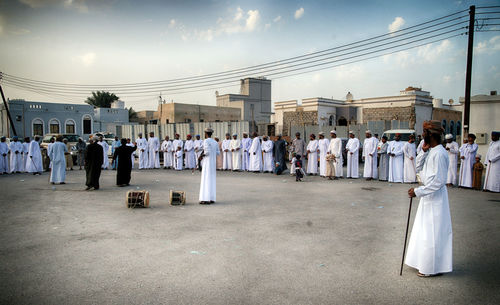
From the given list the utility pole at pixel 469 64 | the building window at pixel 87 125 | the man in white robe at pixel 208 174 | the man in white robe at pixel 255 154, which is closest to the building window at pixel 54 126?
the building window at pixel 87 125

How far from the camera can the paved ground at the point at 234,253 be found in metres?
3.71

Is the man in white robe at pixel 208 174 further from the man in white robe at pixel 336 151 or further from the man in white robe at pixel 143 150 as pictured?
the man in white robe at pixel 143 150

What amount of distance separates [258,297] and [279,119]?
102 feet

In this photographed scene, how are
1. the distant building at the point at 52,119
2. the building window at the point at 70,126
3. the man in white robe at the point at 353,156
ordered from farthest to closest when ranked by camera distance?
the building window at the point at 70,126
the distant building at the point at 52,119
the man in white robe at the point at 353,156

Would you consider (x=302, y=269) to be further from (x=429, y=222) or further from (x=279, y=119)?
(x=279, y=119)

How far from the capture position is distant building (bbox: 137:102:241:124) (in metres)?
41.3

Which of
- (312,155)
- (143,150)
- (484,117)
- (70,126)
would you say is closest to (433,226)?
(312,155)

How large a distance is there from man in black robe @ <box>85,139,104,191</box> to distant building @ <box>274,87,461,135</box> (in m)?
17.1

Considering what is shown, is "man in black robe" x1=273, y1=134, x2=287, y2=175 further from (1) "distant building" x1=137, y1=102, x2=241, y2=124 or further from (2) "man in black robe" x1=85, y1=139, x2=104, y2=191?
(1) "distant building" x1=137, y1=102, x2=241, y2=124

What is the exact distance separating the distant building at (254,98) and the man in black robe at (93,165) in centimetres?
3536

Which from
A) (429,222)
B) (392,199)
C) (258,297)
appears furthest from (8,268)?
(392,199)

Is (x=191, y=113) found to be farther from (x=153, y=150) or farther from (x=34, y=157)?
(x=34, y=157)

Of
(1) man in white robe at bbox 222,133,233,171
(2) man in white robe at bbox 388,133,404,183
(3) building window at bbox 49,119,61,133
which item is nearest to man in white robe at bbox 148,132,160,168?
(1) man in white robe at bbox 222,133,233,171

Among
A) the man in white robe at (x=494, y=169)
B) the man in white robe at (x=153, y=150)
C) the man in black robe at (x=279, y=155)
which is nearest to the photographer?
the man in white robe at (x=494, y=169)
